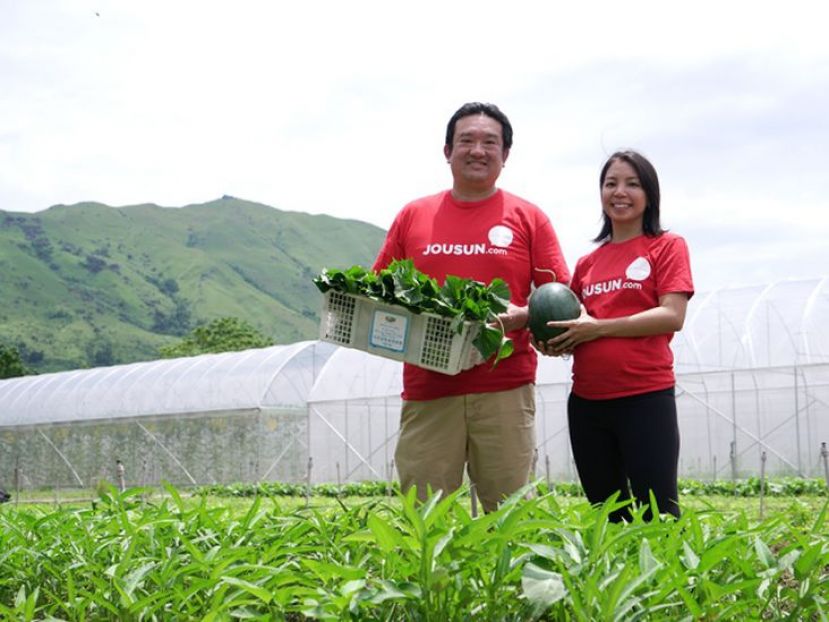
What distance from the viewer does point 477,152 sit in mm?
4301

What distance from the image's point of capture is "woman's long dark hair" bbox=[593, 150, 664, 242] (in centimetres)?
425

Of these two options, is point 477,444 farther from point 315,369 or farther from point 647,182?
point 315,369

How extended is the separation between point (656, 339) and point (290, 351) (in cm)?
2031

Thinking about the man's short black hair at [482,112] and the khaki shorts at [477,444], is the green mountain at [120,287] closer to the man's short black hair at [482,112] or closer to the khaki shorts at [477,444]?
the man's short black hair at [482,112]

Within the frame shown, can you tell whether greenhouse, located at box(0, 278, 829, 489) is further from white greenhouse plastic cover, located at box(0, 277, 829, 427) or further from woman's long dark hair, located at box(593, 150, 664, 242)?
woman's long dark hair, located at box(593, 150, 664, 242)

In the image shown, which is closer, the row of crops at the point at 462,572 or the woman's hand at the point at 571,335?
the row of crops at the point at 462,572

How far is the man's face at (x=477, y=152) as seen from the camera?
4336 millimetres

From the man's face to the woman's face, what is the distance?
506 mm

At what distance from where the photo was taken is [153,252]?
178m

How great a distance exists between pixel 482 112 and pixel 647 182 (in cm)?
79

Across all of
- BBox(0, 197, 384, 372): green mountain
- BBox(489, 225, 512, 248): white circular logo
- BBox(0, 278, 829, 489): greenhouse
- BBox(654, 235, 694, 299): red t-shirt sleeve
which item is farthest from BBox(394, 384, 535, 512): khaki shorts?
BBox(0, 197, 384, 372): green mountain

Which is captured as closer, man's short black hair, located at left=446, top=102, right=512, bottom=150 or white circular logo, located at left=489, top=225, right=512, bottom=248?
white circular logo, located at left=489, top=225, right=512, bottom=248

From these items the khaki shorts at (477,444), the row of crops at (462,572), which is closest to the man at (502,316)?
the khaki shorts at (477,444)

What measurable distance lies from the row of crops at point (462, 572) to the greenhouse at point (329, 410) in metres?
12.6
